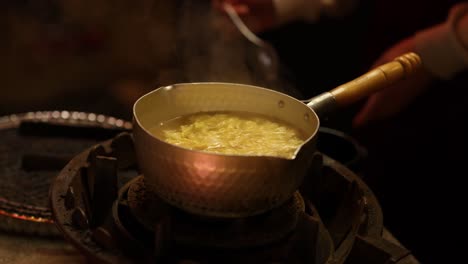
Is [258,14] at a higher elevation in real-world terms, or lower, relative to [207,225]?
higher

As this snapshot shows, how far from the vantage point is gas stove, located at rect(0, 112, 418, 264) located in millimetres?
1391

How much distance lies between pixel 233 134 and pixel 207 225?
1.11ft

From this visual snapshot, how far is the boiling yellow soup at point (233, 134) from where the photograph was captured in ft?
5.24

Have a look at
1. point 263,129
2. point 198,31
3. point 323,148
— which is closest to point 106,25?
point 198,31

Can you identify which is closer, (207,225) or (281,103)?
(207,225)

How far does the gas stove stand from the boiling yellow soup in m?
0.19

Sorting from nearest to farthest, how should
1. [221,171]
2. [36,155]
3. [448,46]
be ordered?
[221,171] < [36,155] < [448,46]

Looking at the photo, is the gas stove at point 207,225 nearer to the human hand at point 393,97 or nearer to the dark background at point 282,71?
the dark background at point 282,71

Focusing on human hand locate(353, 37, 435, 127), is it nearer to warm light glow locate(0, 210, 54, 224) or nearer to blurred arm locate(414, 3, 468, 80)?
blurred arm locate(414, 3, 468, 80)

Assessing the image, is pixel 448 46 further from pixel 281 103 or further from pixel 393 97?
pixel 281 103

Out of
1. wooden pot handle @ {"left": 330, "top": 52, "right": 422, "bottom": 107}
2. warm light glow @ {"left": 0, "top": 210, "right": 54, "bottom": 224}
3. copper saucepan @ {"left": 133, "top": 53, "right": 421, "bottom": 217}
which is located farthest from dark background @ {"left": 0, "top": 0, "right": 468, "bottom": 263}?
warm light glow @ {"left": 0, "top": 210, "right": 54, "bottom": 224}

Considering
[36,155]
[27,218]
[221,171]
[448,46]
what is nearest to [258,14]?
[448,46]

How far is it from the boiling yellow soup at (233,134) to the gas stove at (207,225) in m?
0.19

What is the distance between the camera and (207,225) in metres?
1.52
